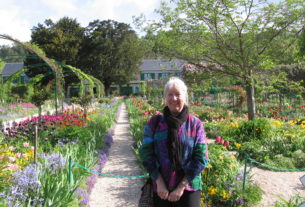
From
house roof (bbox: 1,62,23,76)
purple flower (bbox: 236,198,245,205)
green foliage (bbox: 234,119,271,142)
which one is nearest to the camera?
purple flower (bbox: 236,198,245,205)

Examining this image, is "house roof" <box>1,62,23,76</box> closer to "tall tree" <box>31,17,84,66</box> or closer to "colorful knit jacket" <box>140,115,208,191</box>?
"tall tree" <box>31,17,84,66</box>

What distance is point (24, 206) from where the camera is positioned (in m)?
2.35

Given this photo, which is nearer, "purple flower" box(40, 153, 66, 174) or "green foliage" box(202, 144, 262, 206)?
"green foliage" box(202, 144, 262, 206)

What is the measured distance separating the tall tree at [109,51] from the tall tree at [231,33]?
25708 mm

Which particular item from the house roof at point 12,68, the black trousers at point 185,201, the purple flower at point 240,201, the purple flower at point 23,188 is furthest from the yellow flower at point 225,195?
the house roof at point 12,68

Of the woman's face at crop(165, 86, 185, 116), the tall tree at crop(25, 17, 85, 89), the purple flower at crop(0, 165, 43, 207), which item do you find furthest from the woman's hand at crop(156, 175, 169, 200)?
the tall tree at crop(25, 17, 85, 89)

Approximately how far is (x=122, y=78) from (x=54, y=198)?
32.0 meters

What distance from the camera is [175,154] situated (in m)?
1.74

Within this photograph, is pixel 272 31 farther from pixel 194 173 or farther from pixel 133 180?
pixel 194 173

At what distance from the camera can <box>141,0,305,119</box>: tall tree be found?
589cm

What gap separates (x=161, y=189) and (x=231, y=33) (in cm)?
563

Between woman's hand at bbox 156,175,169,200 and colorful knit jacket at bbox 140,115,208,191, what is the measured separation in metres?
0.03

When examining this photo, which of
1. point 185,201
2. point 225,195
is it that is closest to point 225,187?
point 225,195

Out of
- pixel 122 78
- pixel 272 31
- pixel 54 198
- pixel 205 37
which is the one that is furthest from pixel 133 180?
pixel 122 78
